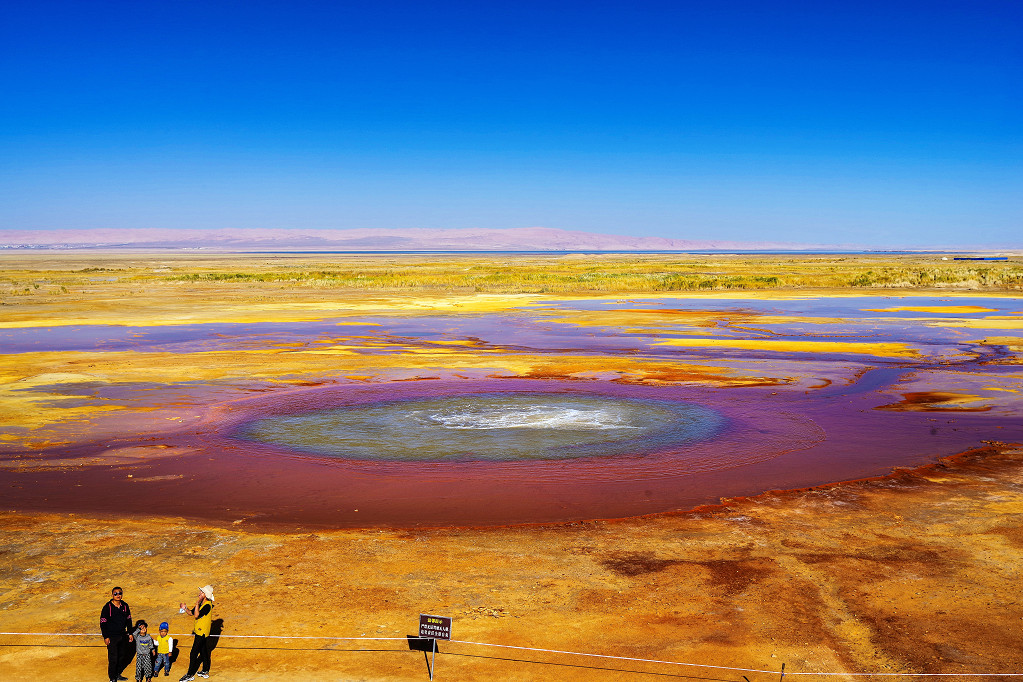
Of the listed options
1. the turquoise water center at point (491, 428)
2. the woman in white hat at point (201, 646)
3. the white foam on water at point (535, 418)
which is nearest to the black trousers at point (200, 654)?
the woman in white hat at point (201, 646)

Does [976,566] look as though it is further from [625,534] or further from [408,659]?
[408,659]

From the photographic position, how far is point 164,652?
5672mm

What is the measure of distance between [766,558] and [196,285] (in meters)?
62.2

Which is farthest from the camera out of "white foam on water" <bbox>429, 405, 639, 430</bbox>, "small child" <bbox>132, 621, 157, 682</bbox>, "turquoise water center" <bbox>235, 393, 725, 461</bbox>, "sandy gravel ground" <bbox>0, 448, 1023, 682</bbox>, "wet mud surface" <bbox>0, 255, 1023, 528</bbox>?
"white foam on water" <bbox>429, 405, 639, 430</bbox>

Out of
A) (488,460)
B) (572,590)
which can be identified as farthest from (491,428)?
(572,590)

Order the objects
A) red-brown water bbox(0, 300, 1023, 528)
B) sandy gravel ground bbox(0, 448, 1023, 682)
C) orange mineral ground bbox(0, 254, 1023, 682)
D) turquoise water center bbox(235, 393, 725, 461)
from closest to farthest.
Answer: sandy gravel ground bbox(0, 448, 1023, 682) < orange mineral ground bbox(0, 254, 1023, 682) < red-brown water bbox(0, 300, 1023, 528) < turquoise water center bbox(235, 393, 725, 461)

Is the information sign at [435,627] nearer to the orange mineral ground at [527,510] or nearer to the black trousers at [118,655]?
the orange mineral ground at [527,510]

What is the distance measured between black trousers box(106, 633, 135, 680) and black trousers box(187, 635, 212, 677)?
1.43 feet

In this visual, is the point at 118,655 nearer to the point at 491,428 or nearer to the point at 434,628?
→ the point at 434,628

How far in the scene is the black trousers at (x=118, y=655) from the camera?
561 centimetres

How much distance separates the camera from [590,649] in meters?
6.08

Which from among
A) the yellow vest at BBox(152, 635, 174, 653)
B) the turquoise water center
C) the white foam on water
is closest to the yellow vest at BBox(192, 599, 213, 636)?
the yellow vest at BBox(152, 635, 174, 653)

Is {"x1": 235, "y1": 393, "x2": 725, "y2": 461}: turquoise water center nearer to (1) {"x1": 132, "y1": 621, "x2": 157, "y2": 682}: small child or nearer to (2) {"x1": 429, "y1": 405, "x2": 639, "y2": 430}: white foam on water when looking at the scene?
(2) {"x1": 429, "y1": 405, "x2": 639, "y2": 430}: white foam on water

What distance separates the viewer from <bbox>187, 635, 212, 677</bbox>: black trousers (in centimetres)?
566
